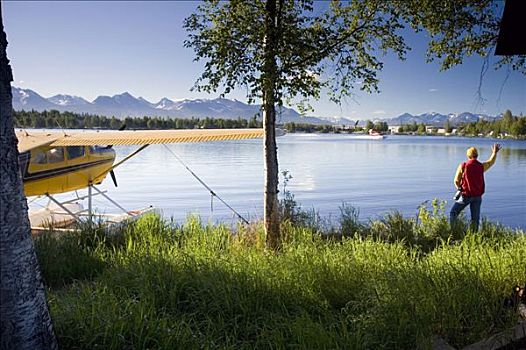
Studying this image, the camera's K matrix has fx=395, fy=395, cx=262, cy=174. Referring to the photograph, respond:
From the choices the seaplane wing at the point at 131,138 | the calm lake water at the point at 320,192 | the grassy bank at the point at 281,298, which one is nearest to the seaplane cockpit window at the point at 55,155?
the seaplane wing at the point at 131,138

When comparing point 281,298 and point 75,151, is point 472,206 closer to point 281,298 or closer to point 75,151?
point 281,298

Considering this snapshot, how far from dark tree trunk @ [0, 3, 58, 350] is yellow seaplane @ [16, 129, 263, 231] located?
19.3ft

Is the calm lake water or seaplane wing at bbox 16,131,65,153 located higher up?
seaplane wing at bbox 16,131,65,153

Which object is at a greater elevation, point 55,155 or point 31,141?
point 31,141

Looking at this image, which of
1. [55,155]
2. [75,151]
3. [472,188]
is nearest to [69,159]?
[75,151]

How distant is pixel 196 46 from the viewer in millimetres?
4562

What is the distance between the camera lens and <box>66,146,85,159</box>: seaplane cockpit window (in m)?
10.4

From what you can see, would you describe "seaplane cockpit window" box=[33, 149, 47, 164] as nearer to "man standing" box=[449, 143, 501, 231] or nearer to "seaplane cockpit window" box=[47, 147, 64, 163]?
"seaplane cockpit window" box=[47, 147, 64, 163]

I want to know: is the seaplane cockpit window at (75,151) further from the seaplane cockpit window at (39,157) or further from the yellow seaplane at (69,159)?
the seaplane cockpit window at (39,157)

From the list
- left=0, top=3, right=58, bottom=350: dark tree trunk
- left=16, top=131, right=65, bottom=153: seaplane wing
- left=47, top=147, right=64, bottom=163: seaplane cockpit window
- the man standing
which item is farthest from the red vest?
left=47, top=147, right=64, bottom=163: seaplane cockpit window

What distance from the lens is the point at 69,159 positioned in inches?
408

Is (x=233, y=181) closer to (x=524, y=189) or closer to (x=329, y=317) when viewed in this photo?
(x=524, y=189)

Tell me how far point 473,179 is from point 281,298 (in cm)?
572

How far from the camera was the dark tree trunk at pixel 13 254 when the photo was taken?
1.98m
